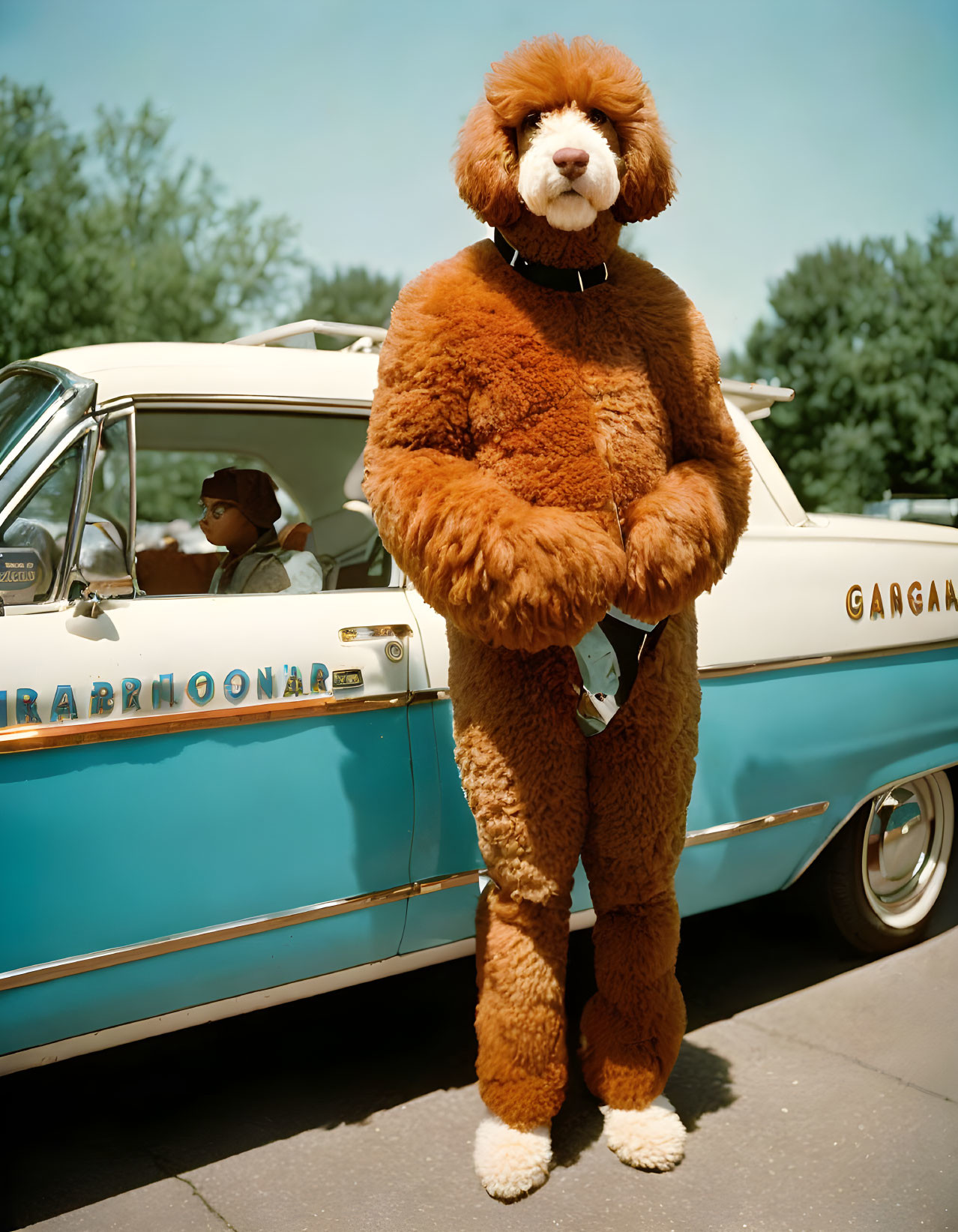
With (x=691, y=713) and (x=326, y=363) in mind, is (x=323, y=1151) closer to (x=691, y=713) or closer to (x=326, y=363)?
(x=691, y=713)

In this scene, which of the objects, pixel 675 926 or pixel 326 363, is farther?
pixel 326 363

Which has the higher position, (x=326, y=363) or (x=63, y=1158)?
(x=326, y=363)

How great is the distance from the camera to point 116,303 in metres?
15.5

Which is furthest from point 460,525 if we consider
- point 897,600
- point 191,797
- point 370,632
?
point 897,600

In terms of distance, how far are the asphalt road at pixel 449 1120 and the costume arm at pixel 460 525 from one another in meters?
1.21

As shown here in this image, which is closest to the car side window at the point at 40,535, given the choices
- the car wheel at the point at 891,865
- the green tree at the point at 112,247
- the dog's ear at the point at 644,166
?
the dog's ear at the point at 644,166

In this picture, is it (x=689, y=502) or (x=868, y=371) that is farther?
(x=868, y=371)

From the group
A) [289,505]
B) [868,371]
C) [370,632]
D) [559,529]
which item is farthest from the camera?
[868,371]

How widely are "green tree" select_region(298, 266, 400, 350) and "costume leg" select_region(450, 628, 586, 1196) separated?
26.0 m

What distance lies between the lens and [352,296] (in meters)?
28.4

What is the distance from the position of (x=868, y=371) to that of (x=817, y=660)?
27153mm

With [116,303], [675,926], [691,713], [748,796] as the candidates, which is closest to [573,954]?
[748,796]

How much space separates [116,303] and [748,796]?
48.2 feet

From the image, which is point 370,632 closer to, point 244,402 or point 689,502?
point 244,402
